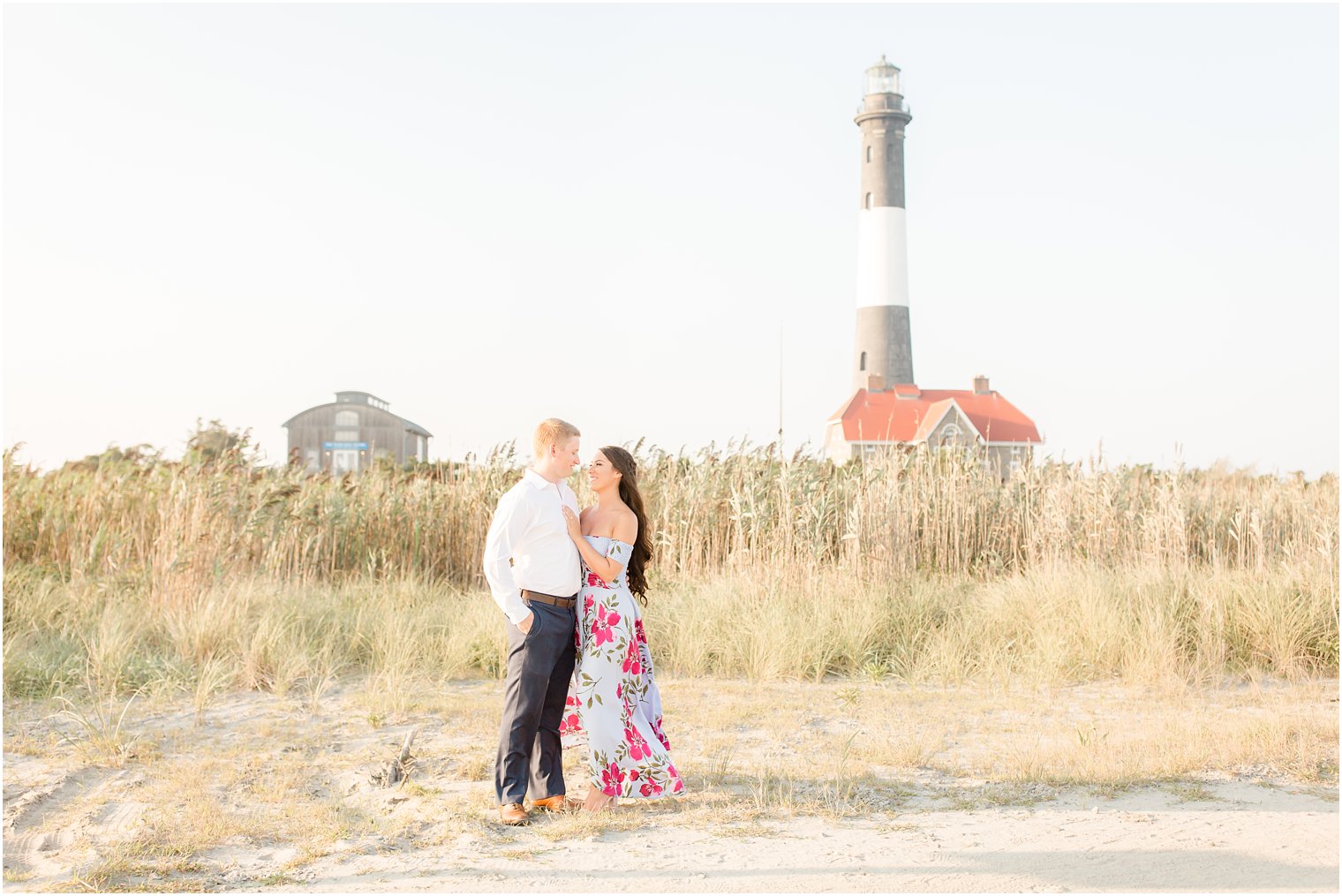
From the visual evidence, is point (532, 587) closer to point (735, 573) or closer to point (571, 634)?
point (571, 634)

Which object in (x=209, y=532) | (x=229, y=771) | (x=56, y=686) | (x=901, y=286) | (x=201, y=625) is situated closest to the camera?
(x=229, y=771)

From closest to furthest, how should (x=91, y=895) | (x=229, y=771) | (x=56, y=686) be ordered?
1. (x=91, y=895)
2. (x=229, y=771)
3. (x=56, y=686)

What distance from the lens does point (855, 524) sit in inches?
377

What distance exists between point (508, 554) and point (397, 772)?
5.02 ft

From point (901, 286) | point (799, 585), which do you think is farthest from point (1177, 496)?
point (901, 286)

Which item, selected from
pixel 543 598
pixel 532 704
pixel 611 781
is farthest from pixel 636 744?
pixel 543 598

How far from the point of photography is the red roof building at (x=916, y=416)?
39000mm

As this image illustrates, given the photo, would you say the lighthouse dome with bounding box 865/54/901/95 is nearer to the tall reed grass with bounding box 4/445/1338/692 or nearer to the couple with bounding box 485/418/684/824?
the tall reed grass with bounding box 4/445/1338/692

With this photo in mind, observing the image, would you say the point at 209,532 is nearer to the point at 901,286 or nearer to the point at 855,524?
the point at 855,524

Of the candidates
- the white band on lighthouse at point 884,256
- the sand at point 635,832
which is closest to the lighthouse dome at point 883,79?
the white band on lighthouse at point 884,256

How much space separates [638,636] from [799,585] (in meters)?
4.42

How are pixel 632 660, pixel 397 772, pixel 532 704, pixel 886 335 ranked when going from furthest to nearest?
pixel 886 335 < pixel 397 772 < pixel 632 660 < pixel 532 704

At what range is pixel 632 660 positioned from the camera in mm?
4684

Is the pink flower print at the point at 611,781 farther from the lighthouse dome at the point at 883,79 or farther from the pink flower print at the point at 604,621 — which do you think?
the lighthouse dome at the point at 883,79
